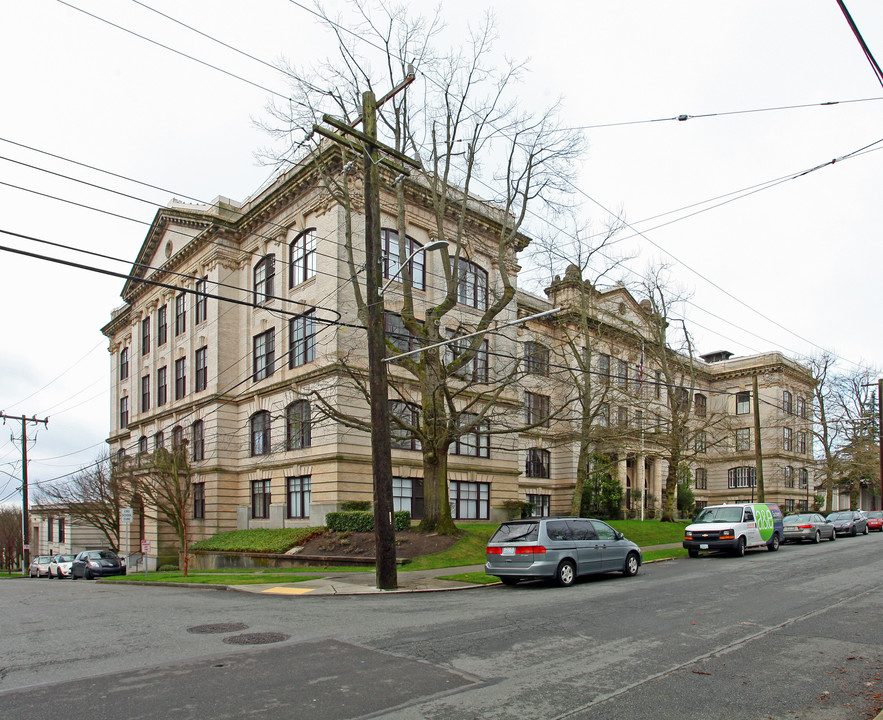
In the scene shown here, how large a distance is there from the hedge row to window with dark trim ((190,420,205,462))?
508 inches

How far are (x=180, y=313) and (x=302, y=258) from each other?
13.2 m

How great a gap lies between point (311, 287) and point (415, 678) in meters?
25.0

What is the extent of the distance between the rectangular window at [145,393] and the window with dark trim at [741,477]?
50.0m

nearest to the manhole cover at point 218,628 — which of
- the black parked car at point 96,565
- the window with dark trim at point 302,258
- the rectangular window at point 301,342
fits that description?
the rectangular window at point 301,342

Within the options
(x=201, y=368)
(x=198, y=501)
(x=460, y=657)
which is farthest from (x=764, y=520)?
(x=201, y=368)

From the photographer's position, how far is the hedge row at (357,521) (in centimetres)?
2573

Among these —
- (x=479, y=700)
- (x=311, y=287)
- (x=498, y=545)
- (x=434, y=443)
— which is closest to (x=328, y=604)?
(x=498, y=545)

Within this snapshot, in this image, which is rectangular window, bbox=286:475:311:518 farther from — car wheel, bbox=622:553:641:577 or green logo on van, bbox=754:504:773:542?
green logo on van, bbox=754:504:773:542

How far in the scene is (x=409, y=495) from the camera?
30.9m

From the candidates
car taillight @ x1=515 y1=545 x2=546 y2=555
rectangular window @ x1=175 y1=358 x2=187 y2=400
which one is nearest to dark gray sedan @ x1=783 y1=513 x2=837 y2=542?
car taillight @ x1=515 y1=545 x2=546 y2=555

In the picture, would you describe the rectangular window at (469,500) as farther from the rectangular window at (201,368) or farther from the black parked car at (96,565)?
the black parked car at (96,565)

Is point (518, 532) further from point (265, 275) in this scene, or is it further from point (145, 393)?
point (145, 393)

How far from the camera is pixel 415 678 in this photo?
729 centimetres

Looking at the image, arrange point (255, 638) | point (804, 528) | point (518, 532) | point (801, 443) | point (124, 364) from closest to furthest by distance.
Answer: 1. point (255, 638)
2. point (518, 532)
3. point (804, 528)
4. point (124, 364)
5. point (801, 443)
